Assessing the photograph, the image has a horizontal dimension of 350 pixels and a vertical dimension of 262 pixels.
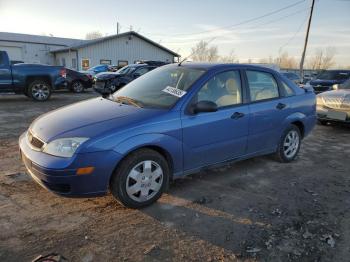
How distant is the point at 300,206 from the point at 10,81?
1085 cm

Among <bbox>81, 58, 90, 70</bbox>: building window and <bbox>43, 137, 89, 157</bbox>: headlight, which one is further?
<bbox>81, 58, 90, 70</bbox>: building window

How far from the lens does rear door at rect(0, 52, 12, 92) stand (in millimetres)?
11312

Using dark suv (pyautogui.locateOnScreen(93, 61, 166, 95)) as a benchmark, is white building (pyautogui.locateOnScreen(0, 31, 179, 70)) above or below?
above

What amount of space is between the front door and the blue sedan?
0.04 feet

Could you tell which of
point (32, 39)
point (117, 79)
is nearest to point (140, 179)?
point (117, 79)

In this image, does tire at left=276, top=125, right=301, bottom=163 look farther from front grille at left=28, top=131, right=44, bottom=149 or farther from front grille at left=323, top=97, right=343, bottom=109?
front grille at left=28, top=131, right=44, bottom=149

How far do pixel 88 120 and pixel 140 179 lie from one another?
0.87m

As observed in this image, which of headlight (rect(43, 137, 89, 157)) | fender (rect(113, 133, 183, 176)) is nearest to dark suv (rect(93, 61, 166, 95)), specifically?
fender (rect(113, 133, 183, 176))

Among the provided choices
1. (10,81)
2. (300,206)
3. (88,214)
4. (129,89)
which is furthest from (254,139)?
(10,81)

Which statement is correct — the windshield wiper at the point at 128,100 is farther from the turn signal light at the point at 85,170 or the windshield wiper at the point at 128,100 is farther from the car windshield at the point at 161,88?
the turn signal light at the point at 85,170

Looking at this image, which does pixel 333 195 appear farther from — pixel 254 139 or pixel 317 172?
pixel 254 139

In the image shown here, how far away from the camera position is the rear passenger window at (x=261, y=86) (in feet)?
15.5

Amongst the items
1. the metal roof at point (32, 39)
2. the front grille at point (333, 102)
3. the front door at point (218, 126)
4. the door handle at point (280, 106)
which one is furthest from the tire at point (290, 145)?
the metal roof at point (32, 39)

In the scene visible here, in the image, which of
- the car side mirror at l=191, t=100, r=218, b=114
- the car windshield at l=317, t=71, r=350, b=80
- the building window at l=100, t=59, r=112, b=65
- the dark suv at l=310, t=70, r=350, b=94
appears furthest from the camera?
the building window at l=100, t=59, r=112, b=65
